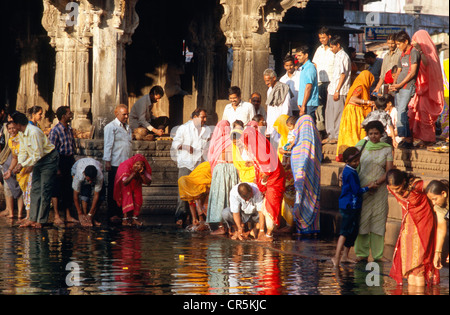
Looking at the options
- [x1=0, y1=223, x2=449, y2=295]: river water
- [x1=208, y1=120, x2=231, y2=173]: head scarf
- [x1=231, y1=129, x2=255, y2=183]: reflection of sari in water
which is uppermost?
[x1=208, y1=120, x2=231, y2=173]: head scarf

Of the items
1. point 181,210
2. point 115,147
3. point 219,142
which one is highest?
point 219,142

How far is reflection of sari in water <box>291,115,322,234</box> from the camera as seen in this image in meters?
11.8

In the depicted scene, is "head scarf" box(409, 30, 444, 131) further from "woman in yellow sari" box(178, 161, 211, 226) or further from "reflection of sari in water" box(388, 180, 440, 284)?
"reflection of sari in water" box(388, 180, 440, 284)

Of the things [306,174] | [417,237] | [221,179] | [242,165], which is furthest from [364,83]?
[417,237]

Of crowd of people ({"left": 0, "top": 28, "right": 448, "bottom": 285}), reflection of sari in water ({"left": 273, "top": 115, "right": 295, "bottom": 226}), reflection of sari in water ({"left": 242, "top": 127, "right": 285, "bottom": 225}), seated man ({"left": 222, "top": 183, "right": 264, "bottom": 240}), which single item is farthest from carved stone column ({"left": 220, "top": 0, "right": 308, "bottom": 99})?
seated man ({"left": 222, "top": 183, "right": 264, "bottom": 240})

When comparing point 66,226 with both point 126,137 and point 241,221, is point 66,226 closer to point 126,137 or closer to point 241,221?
point 126,137

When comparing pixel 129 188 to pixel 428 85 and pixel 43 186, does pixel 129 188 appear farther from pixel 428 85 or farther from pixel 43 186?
pixel 428 85

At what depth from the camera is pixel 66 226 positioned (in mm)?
12836

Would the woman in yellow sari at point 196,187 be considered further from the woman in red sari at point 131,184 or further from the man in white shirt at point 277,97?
the man in white shirt at point 277,97

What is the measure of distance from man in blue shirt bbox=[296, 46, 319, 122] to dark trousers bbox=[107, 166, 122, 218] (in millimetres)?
2868

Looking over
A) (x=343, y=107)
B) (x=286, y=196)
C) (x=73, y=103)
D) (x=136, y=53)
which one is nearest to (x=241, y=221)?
(x=286, y=196)

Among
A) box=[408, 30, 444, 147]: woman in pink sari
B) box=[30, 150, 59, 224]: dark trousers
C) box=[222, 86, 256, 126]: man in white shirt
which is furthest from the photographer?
box=[222, 86, 256, 126]: man in white shirt

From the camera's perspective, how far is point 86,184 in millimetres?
13008

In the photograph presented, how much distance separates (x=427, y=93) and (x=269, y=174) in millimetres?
2394
